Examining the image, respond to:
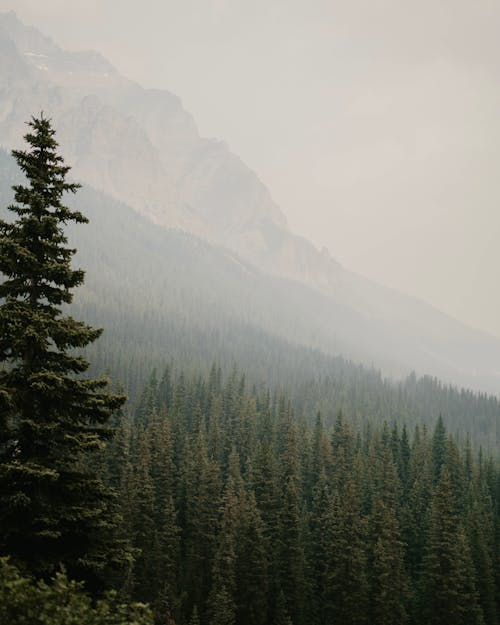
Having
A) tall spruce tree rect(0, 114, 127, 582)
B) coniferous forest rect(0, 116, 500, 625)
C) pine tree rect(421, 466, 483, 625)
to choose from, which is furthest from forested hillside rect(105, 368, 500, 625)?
tall spruce tree rect(0, 114, 127, 582)

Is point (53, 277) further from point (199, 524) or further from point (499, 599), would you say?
point (499, 599)

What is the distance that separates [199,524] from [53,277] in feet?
175

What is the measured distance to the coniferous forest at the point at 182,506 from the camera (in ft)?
47.0

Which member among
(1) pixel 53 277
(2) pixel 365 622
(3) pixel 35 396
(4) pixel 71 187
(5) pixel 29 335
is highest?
(4) pixel 71 187

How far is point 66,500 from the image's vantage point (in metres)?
15.1

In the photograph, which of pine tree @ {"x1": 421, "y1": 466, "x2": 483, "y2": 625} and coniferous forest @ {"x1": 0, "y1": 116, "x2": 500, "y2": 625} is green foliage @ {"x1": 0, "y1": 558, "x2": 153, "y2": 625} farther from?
pine tree @ {"x1": 421, "y1": 466, "x2": 483, "y2": 625}

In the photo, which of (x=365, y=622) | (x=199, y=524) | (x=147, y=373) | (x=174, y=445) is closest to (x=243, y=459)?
(x=174, y=445)

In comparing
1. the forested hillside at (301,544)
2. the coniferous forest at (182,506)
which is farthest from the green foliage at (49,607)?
the forested hillside at (301,544)

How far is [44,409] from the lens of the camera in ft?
49.7

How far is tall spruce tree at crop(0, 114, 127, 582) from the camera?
14.2 metres

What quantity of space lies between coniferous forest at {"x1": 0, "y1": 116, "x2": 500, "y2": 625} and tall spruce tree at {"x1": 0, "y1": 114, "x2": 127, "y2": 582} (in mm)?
54

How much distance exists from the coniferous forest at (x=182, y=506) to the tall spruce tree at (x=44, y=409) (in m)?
0.05

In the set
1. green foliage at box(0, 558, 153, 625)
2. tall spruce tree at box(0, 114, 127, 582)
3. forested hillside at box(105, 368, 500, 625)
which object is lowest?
forested hillside at box(105, 368, 500, 625)

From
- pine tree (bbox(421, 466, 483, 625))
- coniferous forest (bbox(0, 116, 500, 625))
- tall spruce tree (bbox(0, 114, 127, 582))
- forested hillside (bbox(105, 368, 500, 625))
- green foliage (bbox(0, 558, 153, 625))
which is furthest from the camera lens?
forested hillside (bbox(105, 368, 500, 625))
